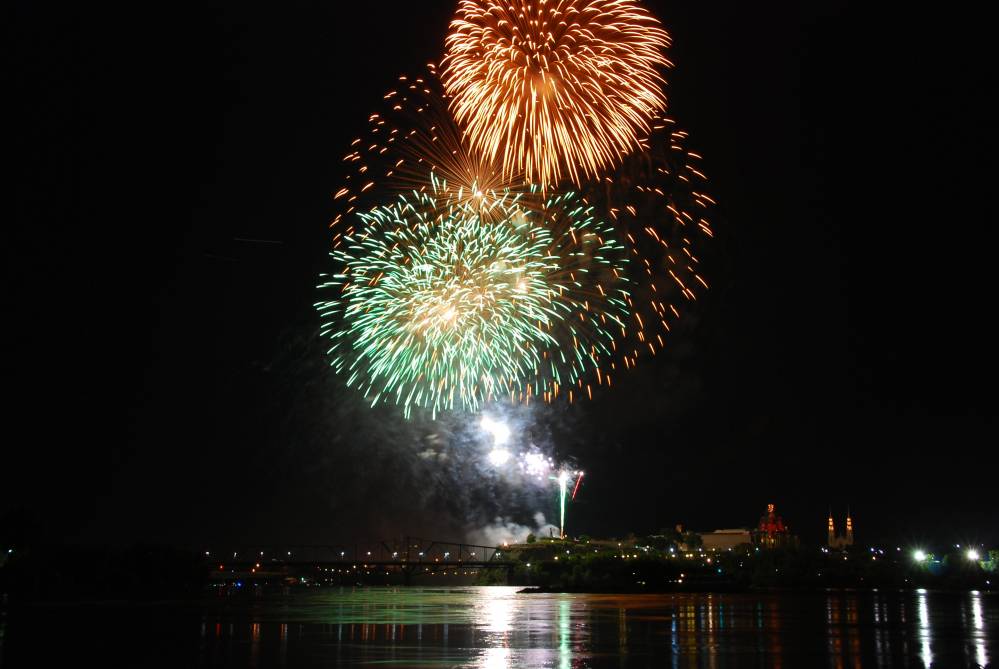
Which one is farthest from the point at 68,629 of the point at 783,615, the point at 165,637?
the point at 783,615

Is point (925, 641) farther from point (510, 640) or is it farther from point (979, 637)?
point (510, 640)

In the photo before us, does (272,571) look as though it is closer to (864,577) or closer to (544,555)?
(544,555)

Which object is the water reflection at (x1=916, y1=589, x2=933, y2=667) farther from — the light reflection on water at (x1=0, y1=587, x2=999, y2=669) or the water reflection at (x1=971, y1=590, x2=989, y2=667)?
the water reflection at (x1=971, y1=590, x2=989, y2=667)

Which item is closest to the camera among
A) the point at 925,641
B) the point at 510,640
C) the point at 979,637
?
the point at 510,640

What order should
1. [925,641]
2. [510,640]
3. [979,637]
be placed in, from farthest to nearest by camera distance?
1. [979,637]
2. [925,641]
3. [510,640]

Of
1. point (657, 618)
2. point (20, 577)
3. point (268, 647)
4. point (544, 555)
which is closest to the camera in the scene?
point (268, 647)

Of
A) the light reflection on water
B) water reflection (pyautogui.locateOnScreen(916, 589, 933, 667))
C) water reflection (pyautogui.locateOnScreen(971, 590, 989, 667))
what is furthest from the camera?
water reflection (pyautogui.locateOnScreen(916, 589, 933, 667))

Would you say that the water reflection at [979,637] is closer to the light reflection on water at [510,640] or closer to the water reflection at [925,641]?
the light reflection on water at [510,640]

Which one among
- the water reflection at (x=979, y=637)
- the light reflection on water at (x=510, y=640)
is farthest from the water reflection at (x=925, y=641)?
the water reflection at (x=979, y=637)

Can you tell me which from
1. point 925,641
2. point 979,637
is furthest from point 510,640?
point 979,637

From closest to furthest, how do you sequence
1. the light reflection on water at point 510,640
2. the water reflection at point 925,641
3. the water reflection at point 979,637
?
1. the light reflection on water at point 510,640
2. the water reflection at point 979,637
3. the water reflection at point 925,641

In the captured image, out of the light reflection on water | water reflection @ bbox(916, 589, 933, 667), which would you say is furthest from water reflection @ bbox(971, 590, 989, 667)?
water reflection @ bbox(916, 589, 933, 667)
